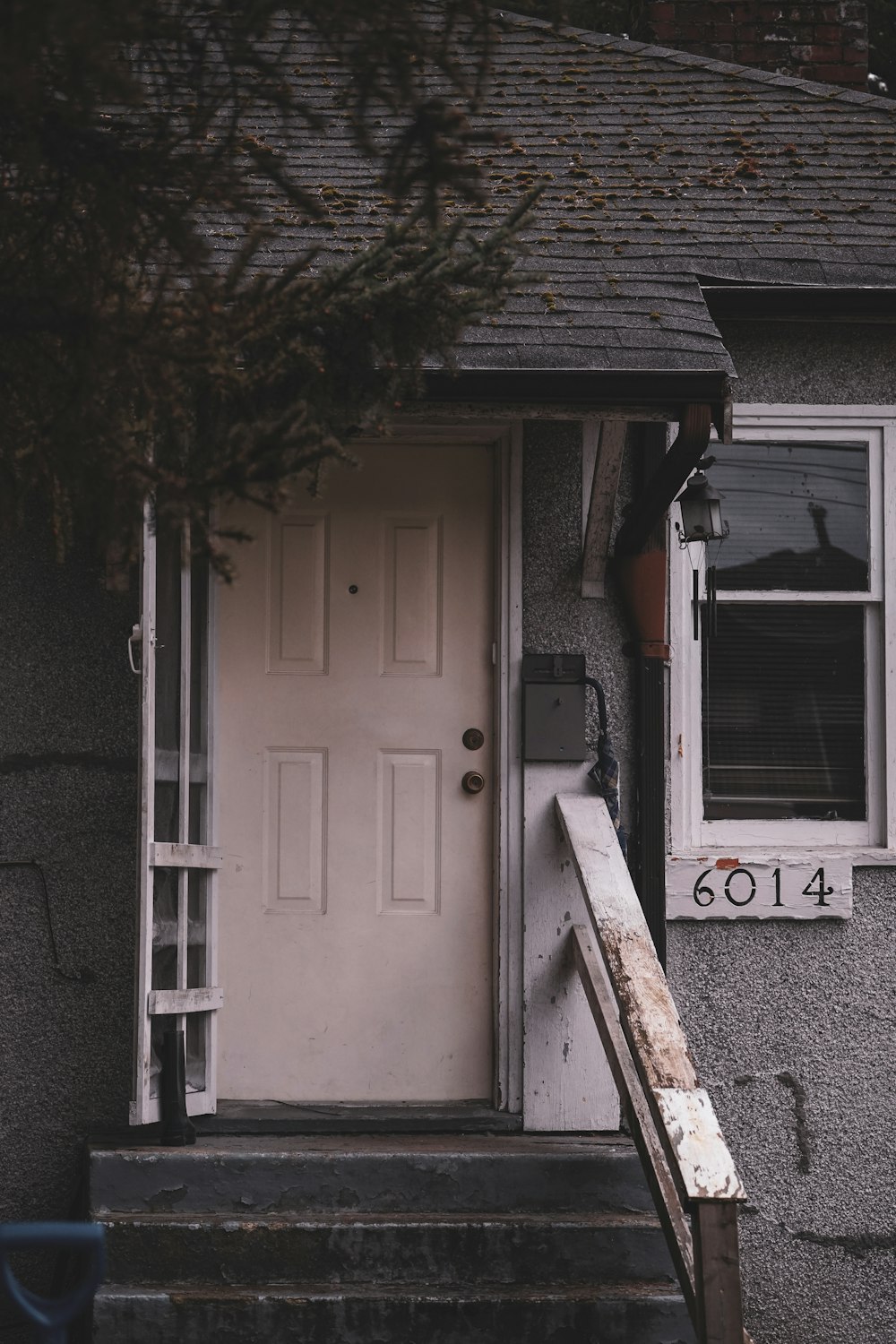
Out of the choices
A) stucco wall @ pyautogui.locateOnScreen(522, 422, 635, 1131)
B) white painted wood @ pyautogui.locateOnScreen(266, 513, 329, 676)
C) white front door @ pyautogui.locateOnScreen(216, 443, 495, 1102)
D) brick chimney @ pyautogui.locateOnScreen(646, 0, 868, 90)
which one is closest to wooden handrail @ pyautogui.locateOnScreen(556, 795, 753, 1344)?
stucco wall @ pyautogui.locateOnScreen(522, 422, 635, 1131)

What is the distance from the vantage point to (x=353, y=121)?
87.0 inches

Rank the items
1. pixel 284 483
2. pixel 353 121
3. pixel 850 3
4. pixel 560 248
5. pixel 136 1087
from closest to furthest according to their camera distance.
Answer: pixel 353 121 → pixel 284 483 → pixel 136 1087 → pixel 560 248 → pixel 850 3

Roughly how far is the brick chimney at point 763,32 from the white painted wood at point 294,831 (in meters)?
4.02

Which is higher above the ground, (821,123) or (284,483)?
(821,123)

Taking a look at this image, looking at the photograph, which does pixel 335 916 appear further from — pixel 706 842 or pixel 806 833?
pixel 806 833

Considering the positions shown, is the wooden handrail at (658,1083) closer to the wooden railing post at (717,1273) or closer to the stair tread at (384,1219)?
the wooden railing post at (717,1273)

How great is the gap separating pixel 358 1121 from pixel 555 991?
29.8 inches

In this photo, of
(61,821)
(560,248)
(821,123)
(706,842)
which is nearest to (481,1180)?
(706,842)

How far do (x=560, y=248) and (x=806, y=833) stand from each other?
7.30 feet

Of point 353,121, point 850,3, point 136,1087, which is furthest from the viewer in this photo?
point 850,3

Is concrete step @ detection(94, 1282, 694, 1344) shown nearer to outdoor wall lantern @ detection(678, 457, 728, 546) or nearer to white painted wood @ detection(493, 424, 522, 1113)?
white painted wood @ detection(493, 424, 522, 1113)

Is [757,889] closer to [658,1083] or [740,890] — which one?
[740,890]

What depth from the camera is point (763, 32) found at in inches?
259

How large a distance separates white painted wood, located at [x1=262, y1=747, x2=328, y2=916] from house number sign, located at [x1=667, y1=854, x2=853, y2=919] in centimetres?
122
